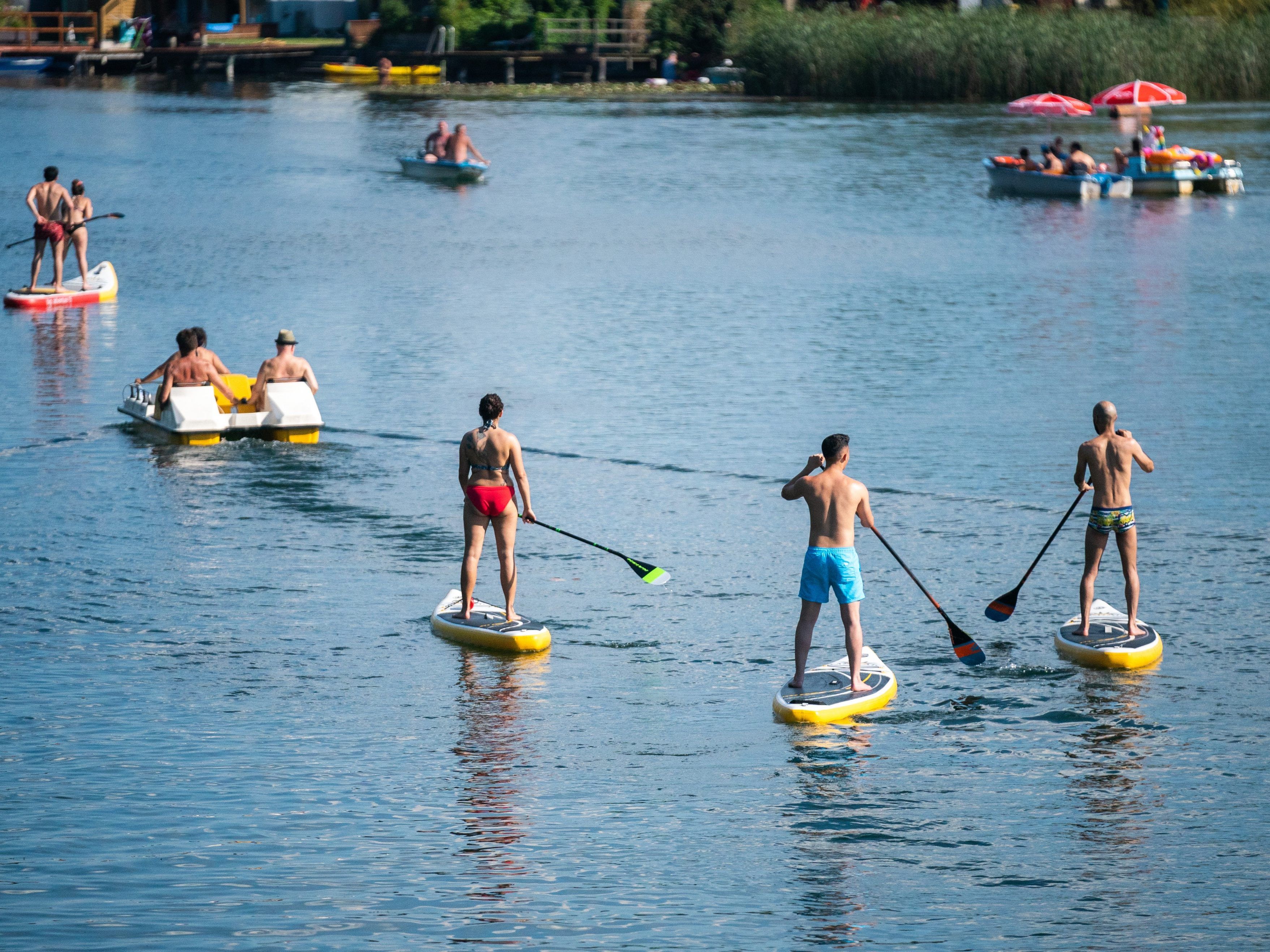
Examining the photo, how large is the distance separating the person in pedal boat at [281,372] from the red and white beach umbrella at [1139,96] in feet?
118

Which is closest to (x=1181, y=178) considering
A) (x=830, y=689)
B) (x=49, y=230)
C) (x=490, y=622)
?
(x=49, y=230)

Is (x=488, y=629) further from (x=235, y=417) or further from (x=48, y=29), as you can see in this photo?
(x=48, y=29)

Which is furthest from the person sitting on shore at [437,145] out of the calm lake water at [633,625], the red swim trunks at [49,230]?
the red swim trunks at [49,230]

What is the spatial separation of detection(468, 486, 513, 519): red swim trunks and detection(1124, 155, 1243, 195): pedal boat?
35933 mm

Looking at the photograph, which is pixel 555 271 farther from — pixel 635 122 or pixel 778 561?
pixel 635 122

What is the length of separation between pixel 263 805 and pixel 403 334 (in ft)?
56.8

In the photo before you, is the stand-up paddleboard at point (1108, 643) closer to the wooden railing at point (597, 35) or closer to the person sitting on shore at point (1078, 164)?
the person sitting on shore at point (1078, 164)

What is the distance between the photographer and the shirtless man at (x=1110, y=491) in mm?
12828

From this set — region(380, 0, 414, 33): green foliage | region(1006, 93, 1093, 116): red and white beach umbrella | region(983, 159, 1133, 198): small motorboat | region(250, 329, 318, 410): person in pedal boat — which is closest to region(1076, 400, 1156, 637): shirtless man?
region(250, 329, 318, 410): person in pedal boat

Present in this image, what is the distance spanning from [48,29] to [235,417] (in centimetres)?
8382

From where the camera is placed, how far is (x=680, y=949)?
9.19 metres

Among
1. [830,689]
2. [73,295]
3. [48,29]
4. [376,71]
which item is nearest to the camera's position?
[830,689]

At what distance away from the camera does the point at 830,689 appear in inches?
485

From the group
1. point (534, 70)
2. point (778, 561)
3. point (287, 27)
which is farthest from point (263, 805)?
point (287, 27)
